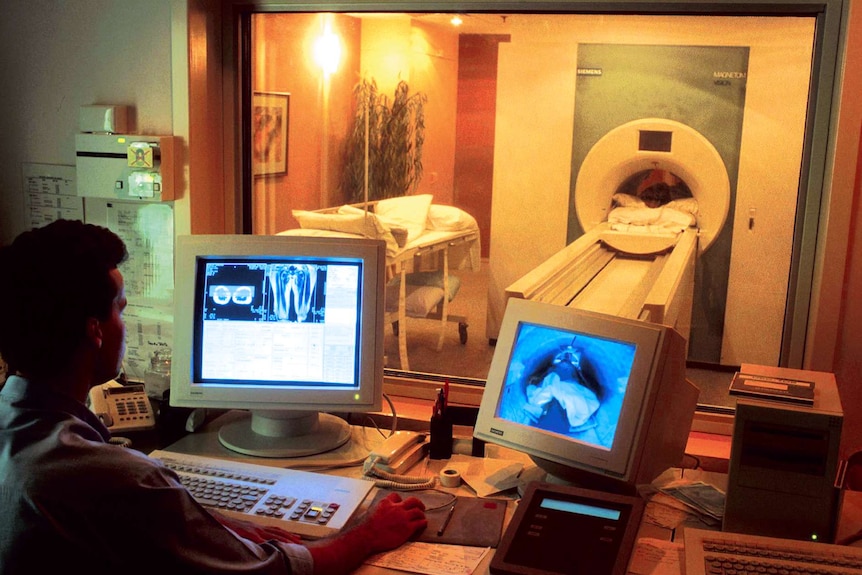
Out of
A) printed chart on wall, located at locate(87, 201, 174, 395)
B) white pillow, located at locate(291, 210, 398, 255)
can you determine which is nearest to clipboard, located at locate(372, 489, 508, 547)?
printed chart on wall, located at locate(87, 201, 174, 395)

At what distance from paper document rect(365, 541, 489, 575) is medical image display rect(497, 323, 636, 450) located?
339mm

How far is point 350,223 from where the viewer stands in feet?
Answer: 11.3

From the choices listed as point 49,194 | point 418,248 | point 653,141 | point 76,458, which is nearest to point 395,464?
point 76,458

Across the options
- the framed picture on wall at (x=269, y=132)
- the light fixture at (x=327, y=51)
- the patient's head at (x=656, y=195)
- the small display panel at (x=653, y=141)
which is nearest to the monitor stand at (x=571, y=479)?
the framed picture on wall at (x=269, y=132)

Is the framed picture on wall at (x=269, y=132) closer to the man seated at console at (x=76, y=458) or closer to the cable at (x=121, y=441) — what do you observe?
the cable at (x=121, y=441)

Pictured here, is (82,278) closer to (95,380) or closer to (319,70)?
(95,380)

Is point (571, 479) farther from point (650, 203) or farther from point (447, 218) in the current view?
point (650, 203)

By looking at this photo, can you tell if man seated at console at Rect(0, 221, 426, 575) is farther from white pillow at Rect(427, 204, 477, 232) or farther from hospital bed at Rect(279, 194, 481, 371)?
white pillow at Rect(427, 204, 477, 232)

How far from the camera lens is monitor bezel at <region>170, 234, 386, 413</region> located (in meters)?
1.98

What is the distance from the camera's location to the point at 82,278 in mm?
1293

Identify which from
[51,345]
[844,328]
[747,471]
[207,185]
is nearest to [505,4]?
[207,185]

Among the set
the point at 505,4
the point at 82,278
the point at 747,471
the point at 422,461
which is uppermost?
the point at 505,4

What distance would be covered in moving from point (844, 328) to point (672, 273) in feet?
4.23

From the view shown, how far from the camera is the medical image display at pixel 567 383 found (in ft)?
5.79
